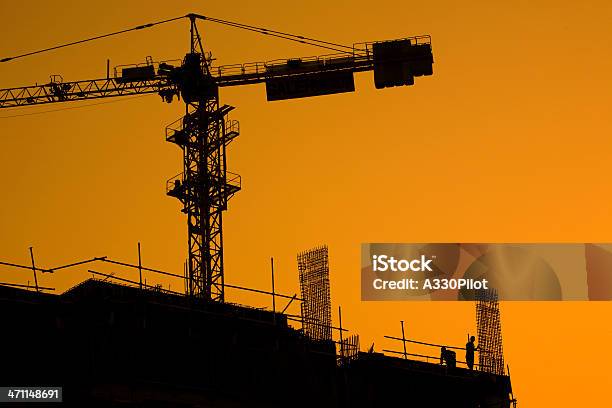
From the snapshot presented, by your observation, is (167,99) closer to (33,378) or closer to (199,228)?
(199,228)

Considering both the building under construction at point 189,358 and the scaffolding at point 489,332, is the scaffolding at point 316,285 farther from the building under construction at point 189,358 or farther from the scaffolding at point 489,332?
the scaffolding at point 489,332

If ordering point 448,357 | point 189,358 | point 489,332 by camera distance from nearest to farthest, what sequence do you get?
point 189,358 → point 448,357 → point 489,332

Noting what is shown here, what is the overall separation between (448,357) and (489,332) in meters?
13.0

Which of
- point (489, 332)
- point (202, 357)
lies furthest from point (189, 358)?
point (489, 332)

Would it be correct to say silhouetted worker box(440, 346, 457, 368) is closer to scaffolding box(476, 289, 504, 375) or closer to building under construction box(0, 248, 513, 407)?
building under construction box(0, 248, 513, 407)

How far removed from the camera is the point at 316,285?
3226 inches

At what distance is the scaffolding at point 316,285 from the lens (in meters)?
81.0

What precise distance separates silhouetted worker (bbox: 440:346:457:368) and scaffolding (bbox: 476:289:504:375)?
7.64 meters

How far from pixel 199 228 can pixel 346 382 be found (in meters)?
34.3

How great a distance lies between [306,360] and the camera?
7056 cm

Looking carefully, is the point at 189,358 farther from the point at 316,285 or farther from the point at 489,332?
the point at 489,332

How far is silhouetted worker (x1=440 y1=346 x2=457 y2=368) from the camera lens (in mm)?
78562

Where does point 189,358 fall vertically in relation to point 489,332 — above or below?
below

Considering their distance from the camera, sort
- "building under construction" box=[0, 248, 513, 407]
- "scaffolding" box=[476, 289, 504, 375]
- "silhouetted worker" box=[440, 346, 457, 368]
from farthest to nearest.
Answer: "scaffolding" box=[476, 289, 504, 375] → "silhouetted worker" box=[440, 346, 457, 368] → "building under construction" box=[0, 248, 513, 407]
